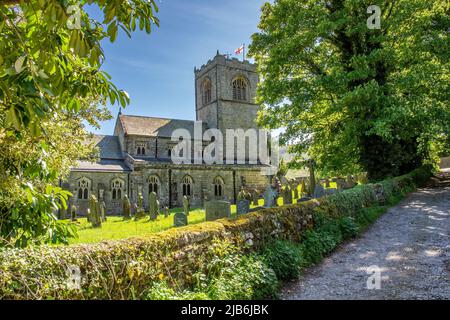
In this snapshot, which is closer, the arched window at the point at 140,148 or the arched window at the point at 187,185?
the arched window at the point at 187,185

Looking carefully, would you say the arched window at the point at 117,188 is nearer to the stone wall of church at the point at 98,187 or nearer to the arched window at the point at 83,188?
the stone wall of church at the point at 98,187

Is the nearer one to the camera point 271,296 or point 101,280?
point 101,280

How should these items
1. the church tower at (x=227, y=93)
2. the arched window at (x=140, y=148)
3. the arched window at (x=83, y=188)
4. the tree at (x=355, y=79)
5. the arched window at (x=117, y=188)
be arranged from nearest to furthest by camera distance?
the tree at (x=355, y=79) → the arched window at (x=83, y=188) → the arched window at (x=117, y=188) → the arched window at (x=140, y=148) → the church tower at (x=227, y=93)

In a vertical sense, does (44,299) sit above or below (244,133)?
below

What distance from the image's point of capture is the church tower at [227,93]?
118 ft

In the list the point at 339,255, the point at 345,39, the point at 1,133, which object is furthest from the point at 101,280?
the point at 345,39

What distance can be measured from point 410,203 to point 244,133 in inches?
990

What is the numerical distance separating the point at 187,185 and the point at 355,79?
734 inches

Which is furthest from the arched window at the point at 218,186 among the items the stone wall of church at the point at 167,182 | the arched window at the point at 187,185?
the arched window at the point at 187,185

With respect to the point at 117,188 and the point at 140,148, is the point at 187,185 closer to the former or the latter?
the point at 140,148

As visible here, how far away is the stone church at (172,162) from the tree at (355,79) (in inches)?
538

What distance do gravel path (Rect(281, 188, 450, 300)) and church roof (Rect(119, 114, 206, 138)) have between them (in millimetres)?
25395
